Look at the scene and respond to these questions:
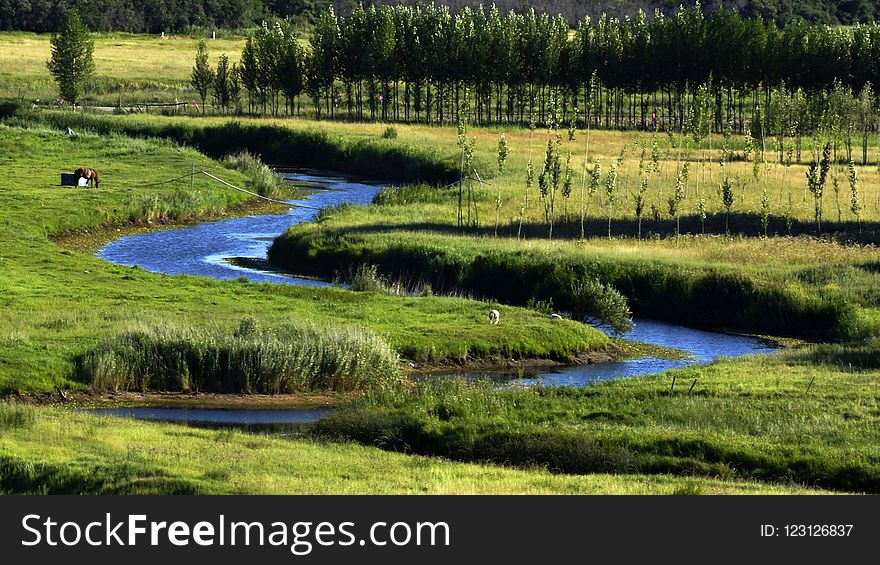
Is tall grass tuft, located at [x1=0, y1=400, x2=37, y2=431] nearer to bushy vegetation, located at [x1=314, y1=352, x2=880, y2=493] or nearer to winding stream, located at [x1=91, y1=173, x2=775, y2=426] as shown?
winding stream, located at [x1=91, y1=173, x2=775, y2=426]

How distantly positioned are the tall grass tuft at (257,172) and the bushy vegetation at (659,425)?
1824 inches

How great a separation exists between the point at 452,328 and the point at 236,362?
8.43 m

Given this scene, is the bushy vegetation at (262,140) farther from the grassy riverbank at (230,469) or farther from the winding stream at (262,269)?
the grassy riverbank at (230,469)

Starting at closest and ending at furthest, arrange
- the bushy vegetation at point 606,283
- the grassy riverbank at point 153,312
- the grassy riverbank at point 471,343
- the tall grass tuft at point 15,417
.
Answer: the grassy riverbank at point 471,343 < the tall grass tuft at point 15,417 < the grassy riverbank at point 153,312 < the bushy vegetation at point 606,283

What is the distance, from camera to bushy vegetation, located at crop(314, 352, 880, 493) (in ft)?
83.4

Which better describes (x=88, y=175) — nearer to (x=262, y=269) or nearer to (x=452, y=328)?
(x=262, y=269)

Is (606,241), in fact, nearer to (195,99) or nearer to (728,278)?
(728,278)

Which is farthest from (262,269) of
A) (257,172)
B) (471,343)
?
(257,172)

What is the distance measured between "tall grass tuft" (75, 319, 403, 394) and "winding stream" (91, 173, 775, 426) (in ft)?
5.28

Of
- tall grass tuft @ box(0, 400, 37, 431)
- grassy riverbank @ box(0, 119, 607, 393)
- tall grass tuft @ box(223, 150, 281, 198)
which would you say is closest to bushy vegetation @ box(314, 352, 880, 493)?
tall grass tuft @ box(0, 400, 37, 431)

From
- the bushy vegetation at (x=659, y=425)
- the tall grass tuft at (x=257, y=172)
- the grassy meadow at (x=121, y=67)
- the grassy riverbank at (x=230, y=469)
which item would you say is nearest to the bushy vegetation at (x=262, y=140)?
the tall grass tuft at (x=257, y=172)

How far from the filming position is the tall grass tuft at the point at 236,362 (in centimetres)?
3559

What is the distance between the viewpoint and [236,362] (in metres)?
36.2

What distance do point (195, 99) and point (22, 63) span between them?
24.8m
